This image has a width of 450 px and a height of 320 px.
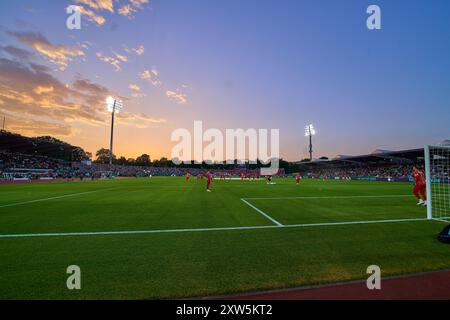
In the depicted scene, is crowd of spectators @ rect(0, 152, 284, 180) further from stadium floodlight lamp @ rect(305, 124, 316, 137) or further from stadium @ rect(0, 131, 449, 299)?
stadium @ rect(0, 131, 449, 299)

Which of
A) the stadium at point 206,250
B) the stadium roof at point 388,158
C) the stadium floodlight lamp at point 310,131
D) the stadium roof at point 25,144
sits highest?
the stadium floodlight lamp at point 310,131

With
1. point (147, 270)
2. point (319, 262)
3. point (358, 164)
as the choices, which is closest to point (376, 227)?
point (319, 262)

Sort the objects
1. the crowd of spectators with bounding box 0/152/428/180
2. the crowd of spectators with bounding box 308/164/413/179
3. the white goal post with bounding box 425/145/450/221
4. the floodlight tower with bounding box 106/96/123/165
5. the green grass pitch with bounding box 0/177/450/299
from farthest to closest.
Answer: the crowd of spectators with bounding box 308/164/413/179, the floodlight tower with bounding box 106/96/123/165, the crowd of spectators with bounding box 0/152/428/180, the white goal post with bounding box 425/145/450/221, the green grass pitch with bounding box 0/177/450/299

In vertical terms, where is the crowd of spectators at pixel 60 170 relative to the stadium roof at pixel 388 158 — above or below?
below

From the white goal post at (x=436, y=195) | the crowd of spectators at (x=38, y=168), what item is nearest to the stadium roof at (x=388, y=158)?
the white goal post at (x=436, y=195)

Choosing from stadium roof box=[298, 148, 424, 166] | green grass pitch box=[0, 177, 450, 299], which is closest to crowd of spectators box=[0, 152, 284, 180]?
stadium roof box=[298, 148, 424, 166]

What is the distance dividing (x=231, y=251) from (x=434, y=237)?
5.33 m

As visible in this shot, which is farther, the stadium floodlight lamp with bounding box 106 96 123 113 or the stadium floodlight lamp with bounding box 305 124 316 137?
the stadium floodlight lamp with bounding box 305 124 316 137

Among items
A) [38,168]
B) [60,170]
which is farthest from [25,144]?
[60,170]

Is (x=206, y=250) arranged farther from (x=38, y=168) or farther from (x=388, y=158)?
(x=38, y=168)

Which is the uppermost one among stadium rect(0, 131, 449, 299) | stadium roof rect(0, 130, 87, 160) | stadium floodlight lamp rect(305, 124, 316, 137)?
stadium floodlight lamp rect(305, 124, 316, 137)

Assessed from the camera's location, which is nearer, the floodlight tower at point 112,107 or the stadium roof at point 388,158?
the stadium roof at point 388,158

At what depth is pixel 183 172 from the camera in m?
116

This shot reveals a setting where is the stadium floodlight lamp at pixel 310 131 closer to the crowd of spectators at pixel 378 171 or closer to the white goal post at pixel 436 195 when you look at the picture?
the crowd of spectators at pixel 378 171
